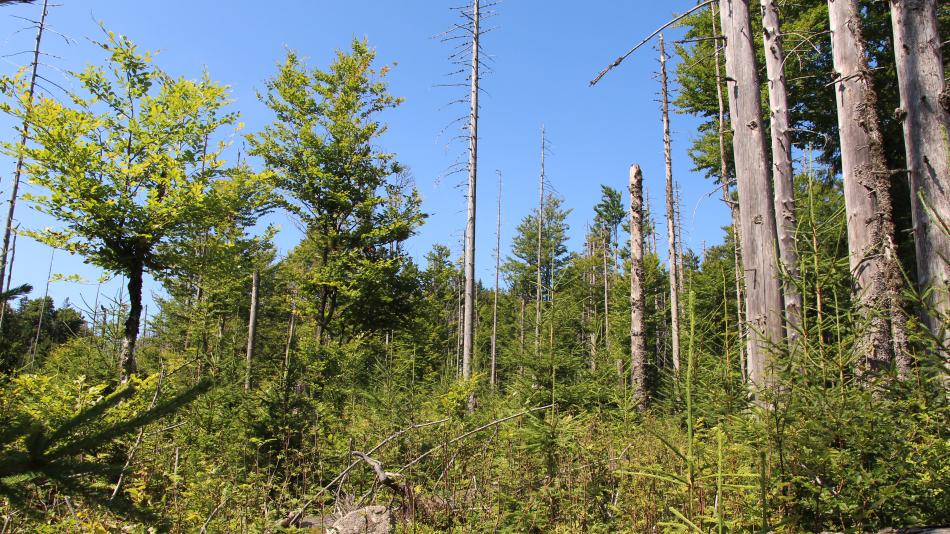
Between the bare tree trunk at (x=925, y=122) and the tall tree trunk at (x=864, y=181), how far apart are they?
0.28 metres

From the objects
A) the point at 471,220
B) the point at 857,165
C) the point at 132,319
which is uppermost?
the point at 471,220

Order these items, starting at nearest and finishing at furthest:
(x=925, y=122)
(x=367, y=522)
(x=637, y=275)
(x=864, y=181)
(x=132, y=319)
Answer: (x=367, y=522), (x=925, y=122), (x=864, y=181), (x=132, y=319), (x=637, y=275)

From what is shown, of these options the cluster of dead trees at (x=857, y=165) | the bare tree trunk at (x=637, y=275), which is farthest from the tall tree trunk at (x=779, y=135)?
the bare tree trunk at (x=637, y=275)

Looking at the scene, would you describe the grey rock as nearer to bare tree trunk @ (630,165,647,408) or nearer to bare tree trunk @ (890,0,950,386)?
bare tree trunk @ (890,0,950,386)

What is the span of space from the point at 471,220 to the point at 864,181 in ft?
31.1

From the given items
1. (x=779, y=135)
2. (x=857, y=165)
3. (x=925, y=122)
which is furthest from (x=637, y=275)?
(x=925, y=122)

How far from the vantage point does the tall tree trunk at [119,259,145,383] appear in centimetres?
956

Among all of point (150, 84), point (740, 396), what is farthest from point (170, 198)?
point (740, 396)

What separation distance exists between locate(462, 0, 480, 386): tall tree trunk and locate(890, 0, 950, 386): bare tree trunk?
890 cm

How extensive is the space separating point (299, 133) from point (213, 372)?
9.82 m

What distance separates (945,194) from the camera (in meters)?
5.56

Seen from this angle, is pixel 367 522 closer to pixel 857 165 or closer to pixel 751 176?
pixel 751 176

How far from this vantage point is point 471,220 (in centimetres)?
1425

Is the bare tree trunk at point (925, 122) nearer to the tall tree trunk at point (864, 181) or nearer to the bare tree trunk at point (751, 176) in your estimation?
the tall tree trunk at point (864, 181)
